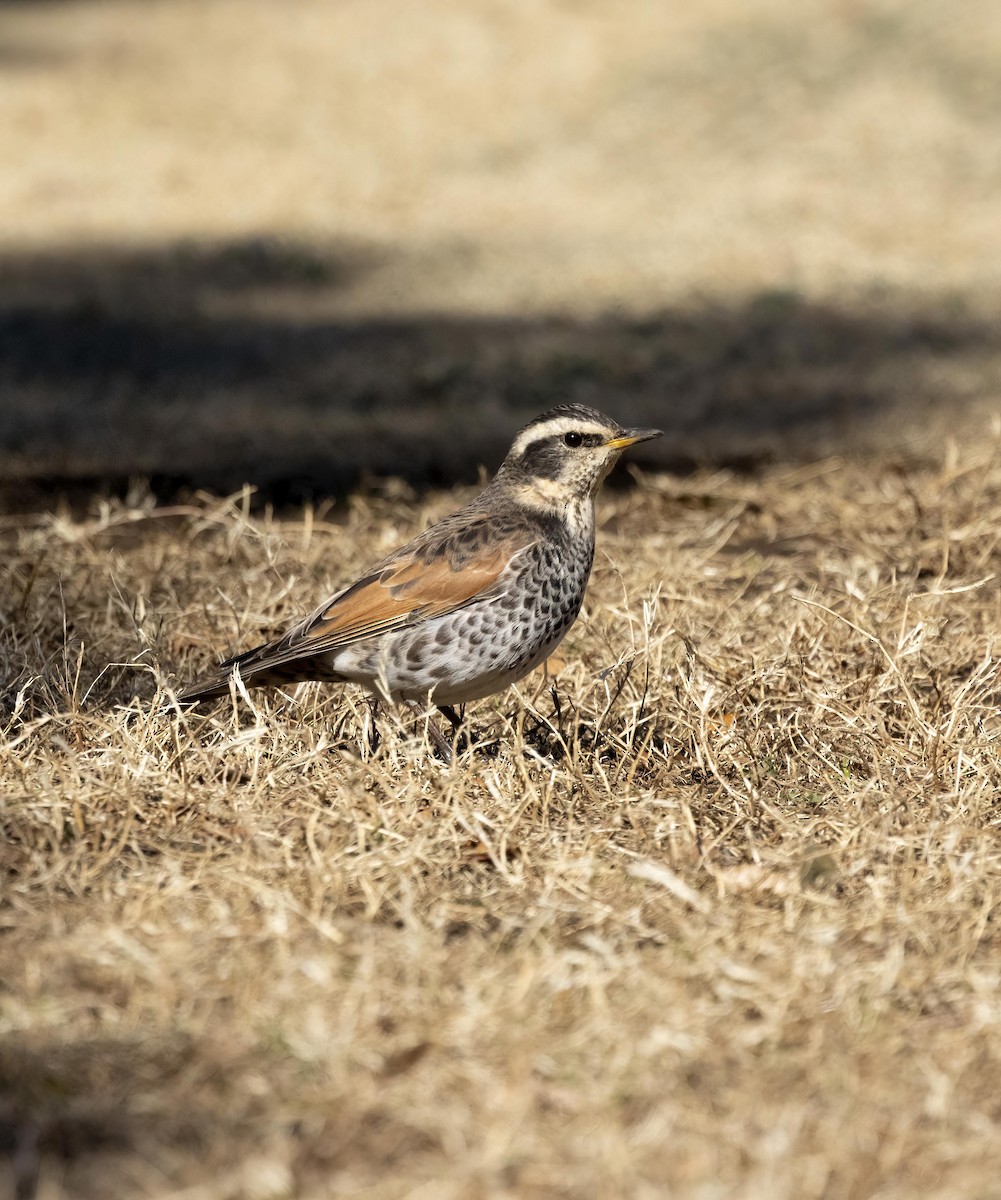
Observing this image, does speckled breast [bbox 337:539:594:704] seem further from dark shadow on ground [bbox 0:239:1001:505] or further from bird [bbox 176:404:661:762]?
dark shadow on ground [bbox 0:239:1001:505]

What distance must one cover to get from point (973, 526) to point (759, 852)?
315 centimetres

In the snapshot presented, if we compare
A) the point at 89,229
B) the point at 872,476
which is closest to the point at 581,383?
the point at 872,476

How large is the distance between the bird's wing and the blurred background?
372cm

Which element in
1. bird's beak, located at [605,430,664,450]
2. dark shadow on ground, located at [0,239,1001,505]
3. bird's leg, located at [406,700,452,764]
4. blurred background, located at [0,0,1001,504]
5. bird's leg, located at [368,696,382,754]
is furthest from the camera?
blurred background, located at [0,0,1001,504]

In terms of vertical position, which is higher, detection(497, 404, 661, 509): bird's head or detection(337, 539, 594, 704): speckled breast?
detection(497, 404, 661, 509): bird's head

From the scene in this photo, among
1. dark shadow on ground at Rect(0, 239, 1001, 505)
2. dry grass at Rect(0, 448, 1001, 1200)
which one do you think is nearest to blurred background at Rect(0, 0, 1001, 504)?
dark shadow on ground at Rect(0, 239, 1001, 505)

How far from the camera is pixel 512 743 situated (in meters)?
5.12

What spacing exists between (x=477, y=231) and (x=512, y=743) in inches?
415

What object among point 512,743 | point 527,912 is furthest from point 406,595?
point 527,912

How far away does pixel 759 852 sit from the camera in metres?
4.39

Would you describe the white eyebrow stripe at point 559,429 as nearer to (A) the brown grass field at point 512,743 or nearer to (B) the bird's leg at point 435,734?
(A) the brown grass field at point 512,743

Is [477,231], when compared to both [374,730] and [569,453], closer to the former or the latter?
[569,453]

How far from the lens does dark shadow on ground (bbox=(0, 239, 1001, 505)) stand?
32.1 feet

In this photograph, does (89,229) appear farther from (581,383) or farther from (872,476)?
(872,476)
